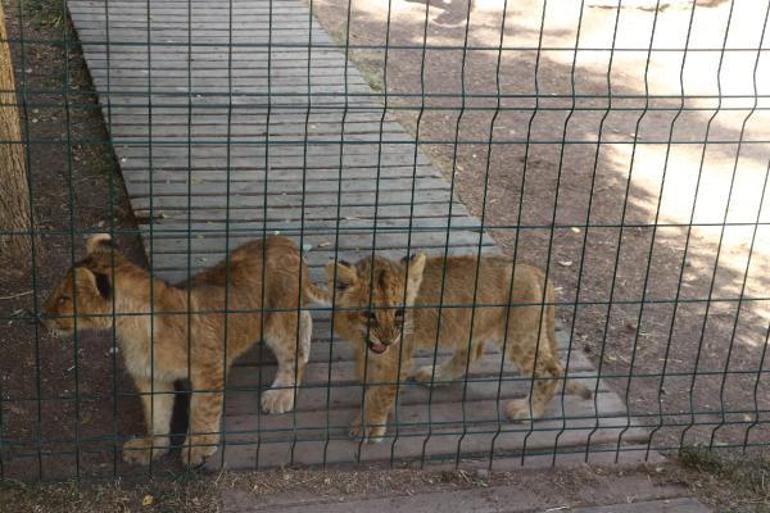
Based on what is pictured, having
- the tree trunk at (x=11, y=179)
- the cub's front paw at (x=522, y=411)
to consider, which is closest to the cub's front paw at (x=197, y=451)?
the cub's front paw at (x=522, y=411)

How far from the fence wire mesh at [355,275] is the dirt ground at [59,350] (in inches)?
0.8

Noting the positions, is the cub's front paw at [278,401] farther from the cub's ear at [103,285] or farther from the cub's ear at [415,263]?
the cub's ear at [103,285]

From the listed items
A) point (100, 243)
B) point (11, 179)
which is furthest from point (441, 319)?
point (11, 179)

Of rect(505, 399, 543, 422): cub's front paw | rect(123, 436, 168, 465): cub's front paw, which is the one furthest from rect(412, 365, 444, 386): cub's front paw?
rect(123, 436, 168, 465): cub's front paw

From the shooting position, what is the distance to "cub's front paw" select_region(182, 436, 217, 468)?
17.8 ft

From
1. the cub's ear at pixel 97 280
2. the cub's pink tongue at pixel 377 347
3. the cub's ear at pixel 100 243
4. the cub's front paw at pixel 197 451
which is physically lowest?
the cub's front paw at pixel 197 451

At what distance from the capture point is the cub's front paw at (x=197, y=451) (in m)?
5.43

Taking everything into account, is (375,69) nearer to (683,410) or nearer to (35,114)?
(35,114)

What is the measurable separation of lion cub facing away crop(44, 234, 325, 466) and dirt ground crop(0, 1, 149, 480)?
168 mm

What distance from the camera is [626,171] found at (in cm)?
1035

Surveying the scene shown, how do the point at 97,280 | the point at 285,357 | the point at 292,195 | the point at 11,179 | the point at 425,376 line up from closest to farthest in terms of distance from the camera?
the point at 97,280
the point at 285,357
the point at 425,376
the point at 11,179
the point at 292,195

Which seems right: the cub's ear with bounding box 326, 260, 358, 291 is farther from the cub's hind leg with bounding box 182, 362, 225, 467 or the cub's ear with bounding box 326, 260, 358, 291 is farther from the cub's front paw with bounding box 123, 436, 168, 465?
the cub's front paw with bounding box 123, 436, 168, 465

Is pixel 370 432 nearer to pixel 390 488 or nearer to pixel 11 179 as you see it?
pixel 390 488

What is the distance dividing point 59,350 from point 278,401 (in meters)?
1.48
